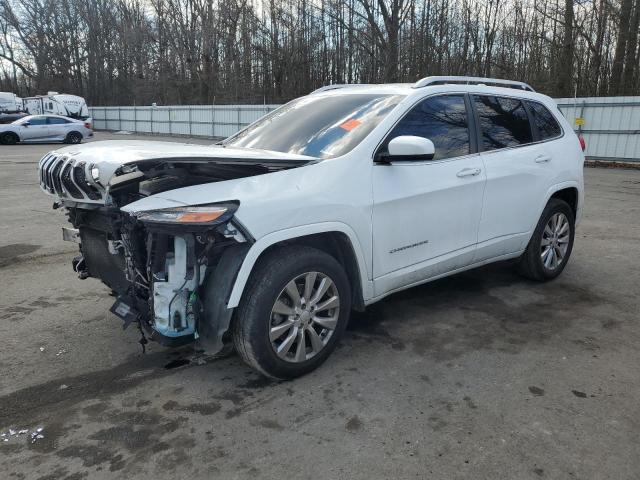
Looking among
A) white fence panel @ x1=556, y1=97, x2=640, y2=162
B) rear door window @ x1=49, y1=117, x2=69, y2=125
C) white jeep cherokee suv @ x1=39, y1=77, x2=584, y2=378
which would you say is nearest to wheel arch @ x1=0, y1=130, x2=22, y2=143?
rear door window @ x1=49, y1=117, x2=69, y2=125

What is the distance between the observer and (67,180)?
3.17m

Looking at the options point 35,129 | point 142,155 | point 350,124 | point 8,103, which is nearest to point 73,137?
point 35,129

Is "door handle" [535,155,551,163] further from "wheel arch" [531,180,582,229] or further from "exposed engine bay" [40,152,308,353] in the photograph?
"exposed engine bay" [40,152,308,353]

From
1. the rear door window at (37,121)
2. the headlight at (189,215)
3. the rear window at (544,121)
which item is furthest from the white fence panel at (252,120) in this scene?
the headlight at (189,215)

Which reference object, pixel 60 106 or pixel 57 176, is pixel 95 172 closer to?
pixel 57 176

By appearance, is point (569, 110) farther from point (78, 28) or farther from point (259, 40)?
point (78, 28)

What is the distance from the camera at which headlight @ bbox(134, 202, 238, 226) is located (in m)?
2.72

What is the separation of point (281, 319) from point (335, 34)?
32.5 meters

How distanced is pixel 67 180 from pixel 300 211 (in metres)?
1.40

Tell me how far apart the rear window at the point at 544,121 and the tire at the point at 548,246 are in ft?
2.09

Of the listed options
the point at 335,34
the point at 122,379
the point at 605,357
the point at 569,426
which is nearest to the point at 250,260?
the point at 122,379

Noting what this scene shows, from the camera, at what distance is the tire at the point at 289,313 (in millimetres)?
3029

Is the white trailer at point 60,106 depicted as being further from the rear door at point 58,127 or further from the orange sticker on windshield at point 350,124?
the orange sticker on windshield at point 350,124

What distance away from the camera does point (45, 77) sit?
2074 inches
